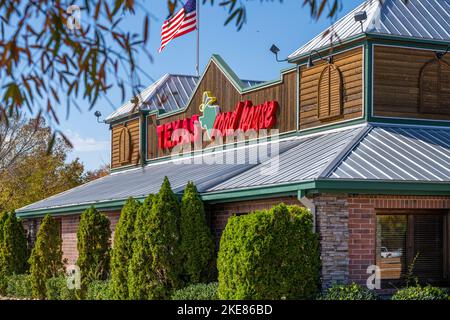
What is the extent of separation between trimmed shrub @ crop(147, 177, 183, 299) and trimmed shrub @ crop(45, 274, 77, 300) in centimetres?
403

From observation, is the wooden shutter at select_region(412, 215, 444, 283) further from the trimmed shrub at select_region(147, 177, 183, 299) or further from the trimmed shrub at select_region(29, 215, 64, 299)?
the trimmed shrub at select_region(29, 215, 64, 299)

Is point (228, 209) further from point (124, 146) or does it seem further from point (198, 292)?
point (124, 146)

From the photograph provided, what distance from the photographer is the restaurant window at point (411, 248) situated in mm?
18000

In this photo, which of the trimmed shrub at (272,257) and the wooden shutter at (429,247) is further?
the wooden shutter at (429,247)

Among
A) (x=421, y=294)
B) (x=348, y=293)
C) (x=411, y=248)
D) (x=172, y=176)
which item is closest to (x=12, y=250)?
(x=172, y=176)

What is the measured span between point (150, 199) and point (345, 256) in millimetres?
5107

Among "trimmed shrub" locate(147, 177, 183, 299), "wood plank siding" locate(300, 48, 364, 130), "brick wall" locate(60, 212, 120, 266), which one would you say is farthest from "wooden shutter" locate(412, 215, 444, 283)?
"brick wall" locate(60, 212, 120, 266)

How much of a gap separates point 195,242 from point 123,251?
1.80 metres

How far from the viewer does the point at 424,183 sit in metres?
17.2

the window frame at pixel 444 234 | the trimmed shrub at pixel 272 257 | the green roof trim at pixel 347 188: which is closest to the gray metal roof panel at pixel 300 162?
the green roof trim at pixel 347 188

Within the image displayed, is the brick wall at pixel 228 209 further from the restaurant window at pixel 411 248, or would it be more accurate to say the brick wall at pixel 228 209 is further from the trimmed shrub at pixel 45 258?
the trimmed shrub at pixel 45 258

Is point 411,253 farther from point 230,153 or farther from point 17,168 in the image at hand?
point 17,168

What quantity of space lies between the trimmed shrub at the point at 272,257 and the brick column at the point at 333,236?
0.21m
